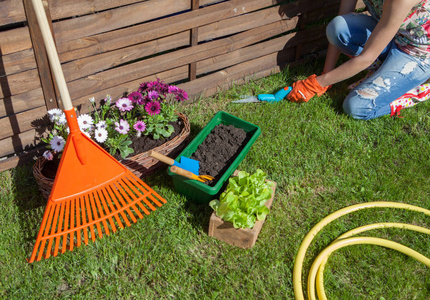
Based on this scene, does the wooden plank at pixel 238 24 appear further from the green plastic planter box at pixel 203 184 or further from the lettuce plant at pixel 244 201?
the lettuce plant at pixel 244 201

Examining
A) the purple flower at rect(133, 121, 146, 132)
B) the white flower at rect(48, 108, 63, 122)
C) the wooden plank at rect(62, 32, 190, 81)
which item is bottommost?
the purple flower at rect(133, 121, 146, 132)

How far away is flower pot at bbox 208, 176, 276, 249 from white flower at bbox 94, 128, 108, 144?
2.70ft

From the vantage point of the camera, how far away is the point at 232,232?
2.25 metres

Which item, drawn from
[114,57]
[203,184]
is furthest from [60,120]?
[203,184]

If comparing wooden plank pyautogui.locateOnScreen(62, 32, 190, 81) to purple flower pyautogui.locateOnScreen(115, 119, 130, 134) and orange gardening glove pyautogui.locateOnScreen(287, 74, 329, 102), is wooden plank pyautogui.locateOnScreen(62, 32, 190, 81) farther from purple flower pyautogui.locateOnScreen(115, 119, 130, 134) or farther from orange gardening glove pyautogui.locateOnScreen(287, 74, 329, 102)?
orange gardening glove pyautogui.locateOnScreen(287, 74, 329, 102)

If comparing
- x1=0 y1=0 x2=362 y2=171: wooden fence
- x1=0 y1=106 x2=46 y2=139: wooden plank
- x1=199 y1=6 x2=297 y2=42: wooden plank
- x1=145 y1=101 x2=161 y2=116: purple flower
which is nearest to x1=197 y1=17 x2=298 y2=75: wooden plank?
x1=0 y1=0 x2=362 y2=171: wooden fence

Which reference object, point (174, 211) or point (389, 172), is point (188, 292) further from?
point (389, 172)

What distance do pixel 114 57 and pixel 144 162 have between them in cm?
75

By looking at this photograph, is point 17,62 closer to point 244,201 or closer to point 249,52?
point 244,201

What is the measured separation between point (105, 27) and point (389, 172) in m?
2.18

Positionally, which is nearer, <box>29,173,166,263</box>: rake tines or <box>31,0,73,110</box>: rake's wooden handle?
<box>31,0,73,110</box>: rake's wooden handle

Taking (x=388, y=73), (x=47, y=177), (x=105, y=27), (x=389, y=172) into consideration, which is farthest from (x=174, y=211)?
(x=388, y=73)

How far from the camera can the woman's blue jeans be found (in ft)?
10.3

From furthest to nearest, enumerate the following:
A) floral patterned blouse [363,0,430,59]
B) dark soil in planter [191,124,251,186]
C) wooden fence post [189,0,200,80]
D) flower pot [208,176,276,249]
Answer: floral patterned blouse [363,0,430,59]
wooden fence post [189,0,200,80]
dark soil in planter [191,124,251,186]
flower pot [208,176,276,249]
